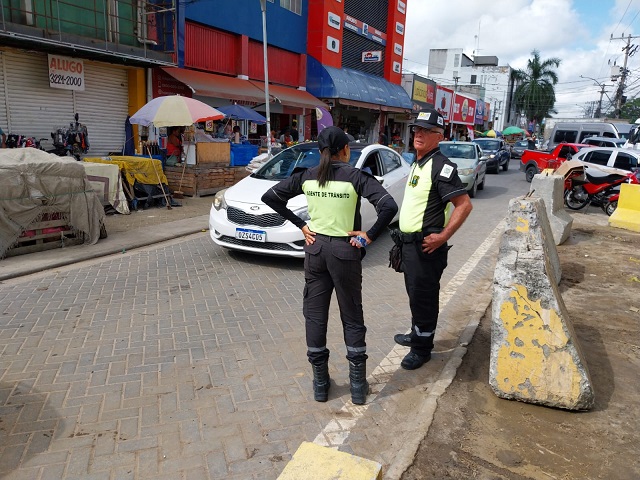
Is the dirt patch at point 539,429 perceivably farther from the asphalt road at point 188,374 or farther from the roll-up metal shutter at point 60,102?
the roll-up metal shutter at point 60,102

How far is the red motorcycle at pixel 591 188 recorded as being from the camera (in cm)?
1246

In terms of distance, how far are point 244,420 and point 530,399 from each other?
79.3 inches

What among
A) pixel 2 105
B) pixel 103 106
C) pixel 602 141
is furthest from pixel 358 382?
pixel 602 141

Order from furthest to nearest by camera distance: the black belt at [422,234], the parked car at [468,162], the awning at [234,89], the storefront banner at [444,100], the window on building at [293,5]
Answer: the storefront banner at [444,100] < the window on building at [293,5] < the awning at [234,89] < the parked car at [468,162] < the black belt at [422,234]

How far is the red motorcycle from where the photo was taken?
12.5 meters

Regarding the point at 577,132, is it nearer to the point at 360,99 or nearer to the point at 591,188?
the point at 591,188

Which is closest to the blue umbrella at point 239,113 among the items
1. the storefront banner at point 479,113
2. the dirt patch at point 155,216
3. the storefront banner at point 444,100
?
the dirt patch at point 155,216

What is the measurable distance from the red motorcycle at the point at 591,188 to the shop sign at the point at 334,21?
15.1 m

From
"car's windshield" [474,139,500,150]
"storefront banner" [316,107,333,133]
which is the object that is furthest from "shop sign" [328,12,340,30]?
"car's windshield" [474,139,500,150]

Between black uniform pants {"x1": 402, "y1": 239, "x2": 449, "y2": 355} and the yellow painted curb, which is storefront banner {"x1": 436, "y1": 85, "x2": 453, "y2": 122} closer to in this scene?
black uniform pants {"x1": 402, "y1": 239, "x2": 449, "y2": 355}

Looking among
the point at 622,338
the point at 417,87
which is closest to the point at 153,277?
the point at 622,338

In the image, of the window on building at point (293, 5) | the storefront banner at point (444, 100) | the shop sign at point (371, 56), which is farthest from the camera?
the storefront banner at point (444, 100)

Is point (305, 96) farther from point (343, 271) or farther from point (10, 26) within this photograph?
point (343, 271)

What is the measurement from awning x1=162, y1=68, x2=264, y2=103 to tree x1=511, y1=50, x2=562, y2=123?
46926 mm
